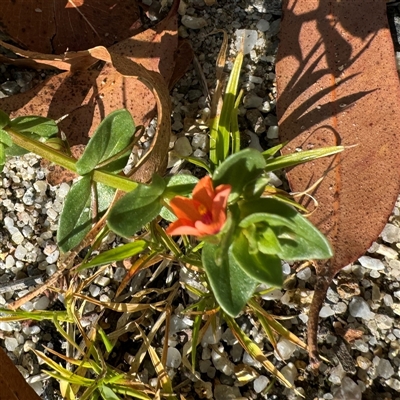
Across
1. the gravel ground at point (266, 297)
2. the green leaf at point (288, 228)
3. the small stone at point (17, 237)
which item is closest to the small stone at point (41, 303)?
the gravel ground at point (266, 297)

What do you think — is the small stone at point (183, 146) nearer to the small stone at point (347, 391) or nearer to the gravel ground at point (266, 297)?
the gravel ground at point (266, 297)

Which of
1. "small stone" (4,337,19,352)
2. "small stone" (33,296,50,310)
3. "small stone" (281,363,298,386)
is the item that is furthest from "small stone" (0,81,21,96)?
"small stone" (281,363,298,386)

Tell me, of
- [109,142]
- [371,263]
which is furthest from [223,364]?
[109,142]

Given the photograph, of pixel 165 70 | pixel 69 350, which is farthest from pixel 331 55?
pixel 69 350

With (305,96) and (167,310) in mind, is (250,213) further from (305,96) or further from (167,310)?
(305,96)

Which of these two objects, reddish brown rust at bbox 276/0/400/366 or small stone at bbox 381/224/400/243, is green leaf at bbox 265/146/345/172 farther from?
small stone at bbox 381/224/400/243

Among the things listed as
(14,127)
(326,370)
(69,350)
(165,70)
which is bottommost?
(69,350)
